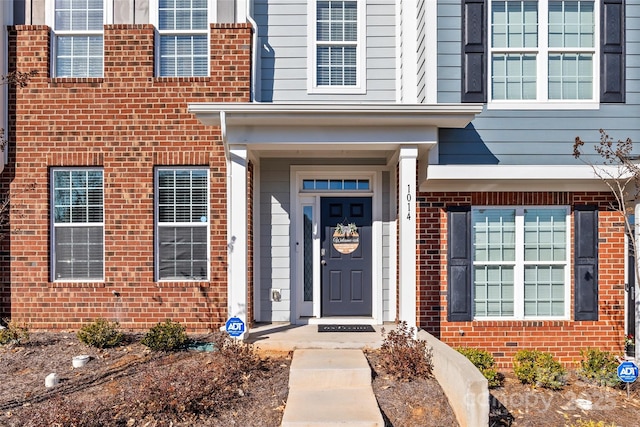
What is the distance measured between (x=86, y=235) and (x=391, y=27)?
5.60m

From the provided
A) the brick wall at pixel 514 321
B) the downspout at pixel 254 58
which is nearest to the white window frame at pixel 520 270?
the brick wall at pixel 514 321

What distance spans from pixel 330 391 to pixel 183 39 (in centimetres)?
541

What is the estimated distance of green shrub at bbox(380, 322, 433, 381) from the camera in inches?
196

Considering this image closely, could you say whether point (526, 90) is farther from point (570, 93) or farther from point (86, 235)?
point (86, 235)

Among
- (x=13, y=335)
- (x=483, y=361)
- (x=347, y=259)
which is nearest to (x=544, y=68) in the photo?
(x=347, y=259)

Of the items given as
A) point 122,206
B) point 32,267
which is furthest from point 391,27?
point 32,267

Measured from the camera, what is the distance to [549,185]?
6.32 meters

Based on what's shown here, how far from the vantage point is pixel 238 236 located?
5.78 metres

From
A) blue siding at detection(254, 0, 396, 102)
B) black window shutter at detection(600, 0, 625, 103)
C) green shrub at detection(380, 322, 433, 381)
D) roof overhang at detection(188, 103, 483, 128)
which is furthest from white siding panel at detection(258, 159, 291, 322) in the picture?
black window shutter at detection(600, 0, 625, 103)

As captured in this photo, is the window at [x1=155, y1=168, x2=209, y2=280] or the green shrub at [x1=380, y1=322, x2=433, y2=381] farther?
the window at [x1=155, y1=168, x2=209, y2=280]

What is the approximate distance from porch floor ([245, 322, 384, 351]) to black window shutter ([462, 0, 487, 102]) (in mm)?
3445

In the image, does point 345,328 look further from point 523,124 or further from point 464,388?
point 523,124

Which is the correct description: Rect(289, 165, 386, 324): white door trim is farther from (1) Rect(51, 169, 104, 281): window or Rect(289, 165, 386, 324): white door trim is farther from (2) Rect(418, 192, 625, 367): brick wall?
(1) Rect(51, 169, 104, 281): window

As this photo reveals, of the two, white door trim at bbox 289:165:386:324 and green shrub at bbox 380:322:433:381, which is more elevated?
white door trim at bbox 289:165:386:324
